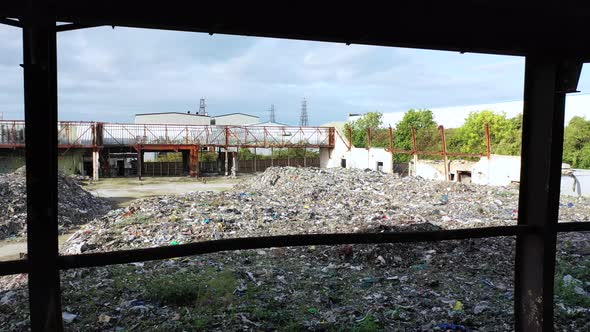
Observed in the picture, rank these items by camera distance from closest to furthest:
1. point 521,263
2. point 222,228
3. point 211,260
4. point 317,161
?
1. point 521,263
2. point 211,260
3. point 222,228
4. point 317,161

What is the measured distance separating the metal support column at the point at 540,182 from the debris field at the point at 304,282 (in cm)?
137

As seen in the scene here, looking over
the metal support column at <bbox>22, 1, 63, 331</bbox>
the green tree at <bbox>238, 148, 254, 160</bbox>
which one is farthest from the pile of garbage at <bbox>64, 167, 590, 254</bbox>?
the green tree at <bbox>238, 148, 254, 160</bbox>

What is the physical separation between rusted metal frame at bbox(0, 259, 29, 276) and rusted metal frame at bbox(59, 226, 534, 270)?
0.48ft

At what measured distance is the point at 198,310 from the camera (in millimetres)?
4492

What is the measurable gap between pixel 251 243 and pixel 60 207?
1199cm

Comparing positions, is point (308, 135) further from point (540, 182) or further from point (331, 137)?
point (540, 182)

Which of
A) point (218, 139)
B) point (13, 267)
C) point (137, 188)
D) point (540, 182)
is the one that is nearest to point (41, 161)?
point (13, 267)

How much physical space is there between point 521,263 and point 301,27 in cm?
222

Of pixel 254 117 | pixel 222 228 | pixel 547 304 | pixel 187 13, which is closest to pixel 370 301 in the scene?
pixel 547 304

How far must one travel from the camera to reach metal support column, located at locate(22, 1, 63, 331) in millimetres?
1897

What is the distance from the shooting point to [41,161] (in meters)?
1.95

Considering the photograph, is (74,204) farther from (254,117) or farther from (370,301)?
(254,117)

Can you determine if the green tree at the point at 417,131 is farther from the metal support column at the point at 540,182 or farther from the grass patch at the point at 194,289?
the metal support column at the point at 540,182

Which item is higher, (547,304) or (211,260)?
(547,304)
